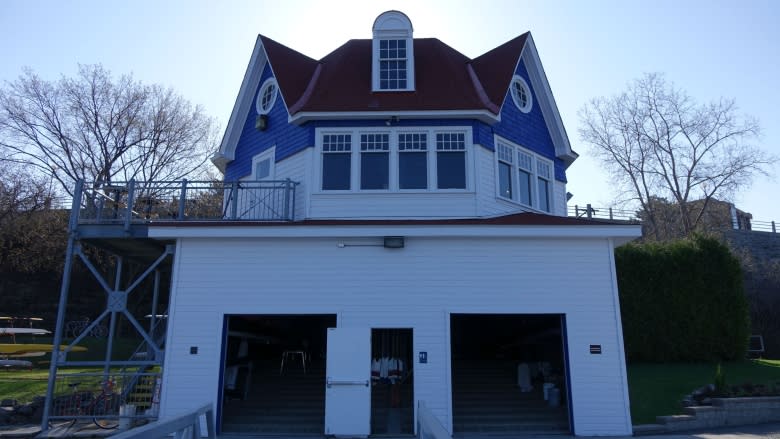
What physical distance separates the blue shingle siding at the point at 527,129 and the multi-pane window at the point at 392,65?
306cm

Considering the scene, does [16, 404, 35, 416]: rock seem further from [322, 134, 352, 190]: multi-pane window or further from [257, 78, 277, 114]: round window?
[257, 78, 277, 114]: round window

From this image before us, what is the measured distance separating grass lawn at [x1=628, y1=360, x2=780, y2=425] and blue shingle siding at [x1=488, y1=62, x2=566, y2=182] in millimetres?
6693

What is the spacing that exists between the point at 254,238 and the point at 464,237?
16.1ft

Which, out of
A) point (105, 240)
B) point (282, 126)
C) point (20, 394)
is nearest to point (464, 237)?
point (282, 126)

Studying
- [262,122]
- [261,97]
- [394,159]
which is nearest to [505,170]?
[394,159]

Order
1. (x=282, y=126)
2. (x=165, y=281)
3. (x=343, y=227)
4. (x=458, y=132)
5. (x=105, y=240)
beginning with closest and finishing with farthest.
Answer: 1. (x=343, y=227)
2. (x=105, y=240)
3. (x=458, y=132)
4. (x=282, y=126)
5. (x=165, y=281)

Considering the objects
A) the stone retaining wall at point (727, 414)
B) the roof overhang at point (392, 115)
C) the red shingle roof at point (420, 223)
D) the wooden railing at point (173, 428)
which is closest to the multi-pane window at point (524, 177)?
the roof overhang at point (392, 115)

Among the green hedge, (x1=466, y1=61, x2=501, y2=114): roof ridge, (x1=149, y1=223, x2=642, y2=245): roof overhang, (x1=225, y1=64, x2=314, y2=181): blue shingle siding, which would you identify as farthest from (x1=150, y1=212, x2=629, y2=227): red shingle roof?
the green hedge

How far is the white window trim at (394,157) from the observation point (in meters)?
14.7

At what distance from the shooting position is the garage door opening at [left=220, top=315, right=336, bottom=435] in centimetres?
1307

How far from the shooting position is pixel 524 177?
16.8 m

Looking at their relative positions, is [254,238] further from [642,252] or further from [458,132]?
[642,252]

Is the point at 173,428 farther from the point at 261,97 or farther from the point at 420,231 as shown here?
the point at 261,97

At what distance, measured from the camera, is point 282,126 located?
645 inches
